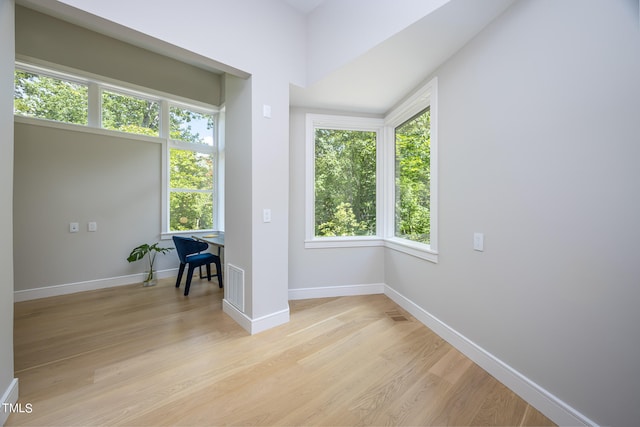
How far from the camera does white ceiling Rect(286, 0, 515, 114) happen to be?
1.73 meters

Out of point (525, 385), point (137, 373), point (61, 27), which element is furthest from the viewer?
point (61, 27)

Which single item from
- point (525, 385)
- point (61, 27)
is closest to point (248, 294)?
point (525, 385)

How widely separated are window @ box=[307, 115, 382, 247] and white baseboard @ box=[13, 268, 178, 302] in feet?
9.51

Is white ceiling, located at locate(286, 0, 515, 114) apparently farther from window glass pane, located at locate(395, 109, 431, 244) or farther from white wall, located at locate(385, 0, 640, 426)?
window glass pane, located at locate(395, 109, 431, 244)

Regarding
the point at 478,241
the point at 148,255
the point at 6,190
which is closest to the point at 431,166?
the point at 478,241

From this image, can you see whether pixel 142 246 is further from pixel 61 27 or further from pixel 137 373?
pixel 61 27

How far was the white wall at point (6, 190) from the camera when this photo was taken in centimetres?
144

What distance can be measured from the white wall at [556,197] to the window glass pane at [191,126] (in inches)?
165

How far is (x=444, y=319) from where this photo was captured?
2.37m

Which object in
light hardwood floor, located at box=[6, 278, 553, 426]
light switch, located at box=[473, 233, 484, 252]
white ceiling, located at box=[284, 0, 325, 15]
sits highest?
white ceiling, located at box=[284, 0, 325, 15]

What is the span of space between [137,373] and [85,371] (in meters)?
0.39

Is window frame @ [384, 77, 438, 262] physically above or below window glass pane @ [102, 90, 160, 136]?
below

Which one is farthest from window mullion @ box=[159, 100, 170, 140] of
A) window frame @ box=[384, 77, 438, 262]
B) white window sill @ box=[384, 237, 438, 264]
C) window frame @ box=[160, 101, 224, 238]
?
white window sill @ box=[384, 237, 438, 264]

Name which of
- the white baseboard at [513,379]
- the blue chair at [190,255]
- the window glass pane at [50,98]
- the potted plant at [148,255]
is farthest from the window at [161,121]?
the white baseboard at [513,379]
